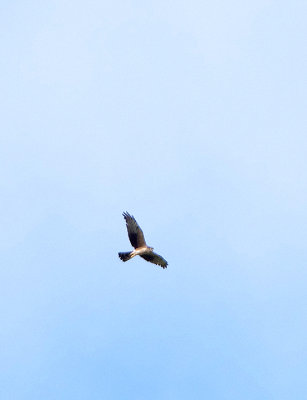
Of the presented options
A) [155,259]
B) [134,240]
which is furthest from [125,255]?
[155,259]

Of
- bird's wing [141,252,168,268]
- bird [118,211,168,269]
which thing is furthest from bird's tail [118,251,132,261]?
bird's wing [141,252,168,268]

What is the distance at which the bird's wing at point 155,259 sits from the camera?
63419 mm

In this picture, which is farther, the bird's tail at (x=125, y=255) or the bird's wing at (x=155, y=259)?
the bird's wing at (x=155, y=259)

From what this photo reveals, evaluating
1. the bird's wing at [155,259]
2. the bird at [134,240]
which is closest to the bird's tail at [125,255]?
the bird at [134,240]

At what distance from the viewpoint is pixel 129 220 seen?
61875 mm

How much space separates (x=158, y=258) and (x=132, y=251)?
2511 mm

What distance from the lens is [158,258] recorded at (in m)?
64.0

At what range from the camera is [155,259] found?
210ft

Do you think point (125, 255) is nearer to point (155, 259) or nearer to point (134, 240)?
point (134, 240)

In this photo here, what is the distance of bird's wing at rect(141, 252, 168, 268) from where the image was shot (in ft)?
208

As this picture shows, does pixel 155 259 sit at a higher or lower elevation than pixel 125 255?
higher

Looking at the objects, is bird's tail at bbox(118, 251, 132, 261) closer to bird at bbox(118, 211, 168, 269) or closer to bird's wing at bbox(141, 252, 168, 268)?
bird at bbox(118, 211, 168, 269)

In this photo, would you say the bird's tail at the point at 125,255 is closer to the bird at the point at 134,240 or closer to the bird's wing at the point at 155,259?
the bird at the point at 134,240

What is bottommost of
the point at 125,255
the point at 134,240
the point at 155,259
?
the point at 125,255
